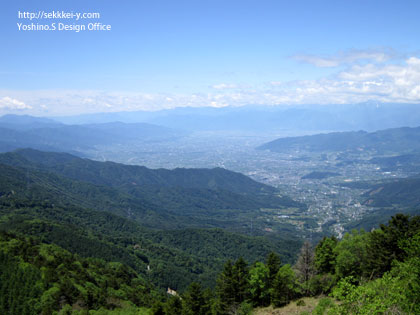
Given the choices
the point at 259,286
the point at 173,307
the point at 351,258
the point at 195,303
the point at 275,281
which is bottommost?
the point at 173,307

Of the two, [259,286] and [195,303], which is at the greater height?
[259,286]

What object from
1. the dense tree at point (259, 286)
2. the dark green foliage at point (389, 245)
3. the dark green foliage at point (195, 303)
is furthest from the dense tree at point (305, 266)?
the dark green foliage at point (195, 303)

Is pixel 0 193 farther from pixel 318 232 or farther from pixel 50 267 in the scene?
pixel 318 232

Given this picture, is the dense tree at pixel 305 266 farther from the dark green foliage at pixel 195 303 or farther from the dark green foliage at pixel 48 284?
the dark green foliage at pixel 48 284

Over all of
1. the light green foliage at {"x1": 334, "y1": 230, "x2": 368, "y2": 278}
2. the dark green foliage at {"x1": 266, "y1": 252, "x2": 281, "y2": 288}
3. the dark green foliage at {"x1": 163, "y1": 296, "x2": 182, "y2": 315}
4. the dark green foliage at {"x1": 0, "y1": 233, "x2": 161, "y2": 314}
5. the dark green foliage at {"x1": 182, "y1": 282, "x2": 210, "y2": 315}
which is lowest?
the dark green foliage at {"x1": 0, "y1": 233, "x2": 161, "y2": 314}

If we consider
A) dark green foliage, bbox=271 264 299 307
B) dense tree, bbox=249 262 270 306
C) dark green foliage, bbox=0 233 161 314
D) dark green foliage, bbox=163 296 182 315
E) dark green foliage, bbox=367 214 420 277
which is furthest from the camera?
dark green foliage, bbox=0 233 161 314

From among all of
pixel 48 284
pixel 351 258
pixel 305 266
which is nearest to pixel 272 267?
pixel 305 266

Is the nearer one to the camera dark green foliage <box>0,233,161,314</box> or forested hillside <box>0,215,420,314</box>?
forested hillside <box>0,215,420,314</box>

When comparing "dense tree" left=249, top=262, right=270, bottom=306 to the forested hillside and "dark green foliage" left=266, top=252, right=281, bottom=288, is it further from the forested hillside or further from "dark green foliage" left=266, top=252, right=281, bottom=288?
"dark green foliage" left=266, top=252, right=281, bottom=288

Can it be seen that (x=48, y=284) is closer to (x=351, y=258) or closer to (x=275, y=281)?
(x=275, y=281)

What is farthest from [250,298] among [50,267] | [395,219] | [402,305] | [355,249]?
[50,267]

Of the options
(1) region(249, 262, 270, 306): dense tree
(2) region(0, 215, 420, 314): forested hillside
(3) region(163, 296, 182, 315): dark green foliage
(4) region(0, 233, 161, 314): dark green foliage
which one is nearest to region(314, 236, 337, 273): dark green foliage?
(2) region(0, 215, 420, 314): forested hillside
